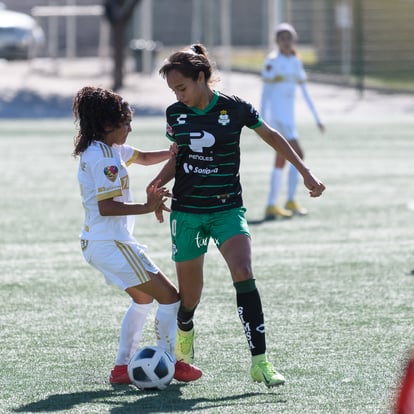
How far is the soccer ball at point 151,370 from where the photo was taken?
6031 mm

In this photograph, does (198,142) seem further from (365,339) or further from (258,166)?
(258,166)

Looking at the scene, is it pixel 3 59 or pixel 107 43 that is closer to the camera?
pixel 3 59

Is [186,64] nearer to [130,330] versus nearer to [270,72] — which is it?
[130,330]

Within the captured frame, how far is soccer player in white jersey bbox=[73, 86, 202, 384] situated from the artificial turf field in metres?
0.40

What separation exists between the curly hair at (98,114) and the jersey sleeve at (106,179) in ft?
0.52

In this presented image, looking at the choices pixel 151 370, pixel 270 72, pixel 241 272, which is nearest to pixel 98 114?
pixel 241 272

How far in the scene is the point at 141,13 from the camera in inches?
1561

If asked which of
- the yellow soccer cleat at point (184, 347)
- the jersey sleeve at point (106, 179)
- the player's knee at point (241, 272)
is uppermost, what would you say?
the jersey sleeve at point (106, 179)

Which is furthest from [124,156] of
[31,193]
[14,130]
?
[14,130]

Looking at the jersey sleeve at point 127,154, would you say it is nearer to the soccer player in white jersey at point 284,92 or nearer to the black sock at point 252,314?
the black sock at point 252,314

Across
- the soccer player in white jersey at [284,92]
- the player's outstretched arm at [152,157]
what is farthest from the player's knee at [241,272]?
the soccer player in white jersey at [284,92]

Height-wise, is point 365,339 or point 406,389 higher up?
point 406,389

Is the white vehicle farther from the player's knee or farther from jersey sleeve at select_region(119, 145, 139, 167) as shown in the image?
the player's knee

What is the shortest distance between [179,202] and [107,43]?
37122mm
